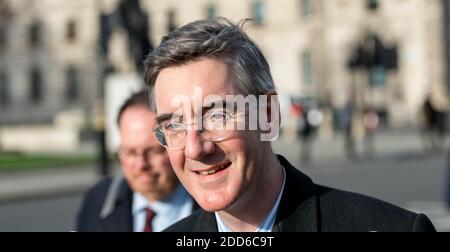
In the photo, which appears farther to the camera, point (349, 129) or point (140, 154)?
point (349, 129)

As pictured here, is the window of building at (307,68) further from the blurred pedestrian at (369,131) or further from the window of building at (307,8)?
the blurred pedestrian at (369,131)

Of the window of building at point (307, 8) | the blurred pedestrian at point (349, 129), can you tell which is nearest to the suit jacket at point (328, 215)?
the blurred pedestrian at point (349, 129)

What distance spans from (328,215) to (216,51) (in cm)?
32

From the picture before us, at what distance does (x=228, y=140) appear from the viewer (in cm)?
134

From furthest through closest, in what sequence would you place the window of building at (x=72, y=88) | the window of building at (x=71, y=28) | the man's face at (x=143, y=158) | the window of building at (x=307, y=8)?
the window of building at (x=72, y=88) → the window of building at (x=307, y=8) → the window of building at (x=71, y=28) → the man's face at (x=143, y=158)

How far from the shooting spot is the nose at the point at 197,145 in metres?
1.33

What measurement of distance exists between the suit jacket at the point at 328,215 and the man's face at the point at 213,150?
0.21 ft

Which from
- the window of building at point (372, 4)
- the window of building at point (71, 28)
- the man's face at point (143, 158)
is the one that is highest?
the window of building at point (71, 28)

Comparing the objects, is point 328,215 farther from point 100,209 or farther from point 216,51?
point 100,209

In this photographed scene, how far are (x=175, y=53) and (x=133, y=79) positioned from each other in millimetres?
8974

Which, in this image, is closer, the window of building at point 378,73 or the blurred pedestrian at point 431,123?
the window of building at point 378,73

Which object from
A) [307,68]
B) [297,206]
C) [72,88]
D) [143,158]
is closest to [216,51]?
[297,206]

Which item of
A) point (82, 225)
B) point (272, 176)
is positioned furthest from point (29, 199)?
point (272, 176)
